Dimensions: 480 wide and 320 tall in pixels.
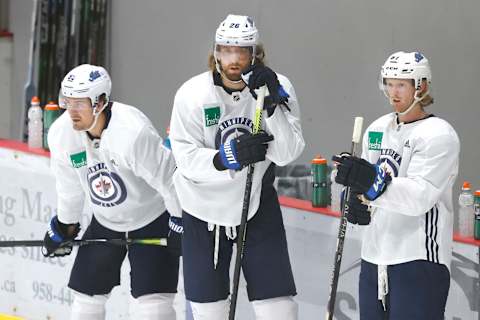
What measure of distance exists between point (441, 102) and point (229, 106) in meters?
2.21

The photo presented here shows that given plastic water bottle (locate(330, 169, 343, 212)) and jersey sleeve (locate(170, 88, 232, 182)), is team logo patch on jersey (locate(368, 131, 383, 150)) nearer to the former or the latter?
jersey sleeve (locate(170, 88, 232, 182))

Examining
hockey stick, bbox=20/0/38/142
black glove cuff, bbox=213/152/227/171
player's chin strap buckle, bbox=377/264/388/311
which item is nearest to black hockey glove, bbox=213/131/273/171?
black glove cuff, bbox=213/152/227/171

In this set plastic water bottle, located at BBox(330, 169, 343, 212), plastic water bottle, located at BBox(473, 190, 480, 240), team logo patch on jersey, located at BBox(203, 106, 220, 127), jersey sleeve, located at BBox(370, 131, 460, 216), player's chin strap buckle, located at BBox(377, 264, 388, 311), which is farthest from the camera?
plastic water bottle, located at BBox(330, 169, 343, 212)

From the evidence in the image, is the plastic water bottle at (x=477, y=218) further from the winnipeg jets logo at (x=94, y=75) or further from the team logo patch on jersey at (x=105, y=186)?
the winnipeg jets logo at (x=94, y=75)

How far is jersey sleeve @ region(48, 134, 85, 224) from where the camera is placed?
4699 millimetres

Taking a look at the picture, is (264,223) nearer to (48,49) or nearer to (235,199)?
(235,199)

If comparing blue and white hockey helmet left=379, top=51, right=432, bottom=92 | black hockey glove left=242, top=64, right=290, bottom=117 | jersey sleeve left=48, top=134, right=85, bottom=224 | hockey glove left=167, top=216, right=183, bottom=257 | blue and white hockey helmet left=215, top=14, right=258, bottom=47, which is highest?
blue and white hockey helmet left=215, top=14, right=258, bottom=47

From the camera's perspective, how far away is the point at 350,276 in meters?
4.77

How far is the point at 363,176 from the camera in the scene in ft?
12.8

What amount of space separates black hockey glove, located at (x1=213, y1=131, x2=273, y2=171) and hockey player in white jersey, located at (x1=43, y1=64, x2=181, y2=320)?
1.71ft

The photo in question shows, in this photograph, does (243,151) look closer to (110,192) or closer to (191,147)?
(191,147)

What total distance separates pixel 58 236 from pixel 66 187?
0.71 ft

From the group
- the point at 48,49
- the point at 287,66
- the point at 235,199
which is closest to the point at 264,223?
the point at 235,199

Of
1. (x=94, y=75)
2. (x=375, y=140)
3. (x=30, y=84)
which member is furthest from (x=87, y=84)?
(x=30, y=84)
